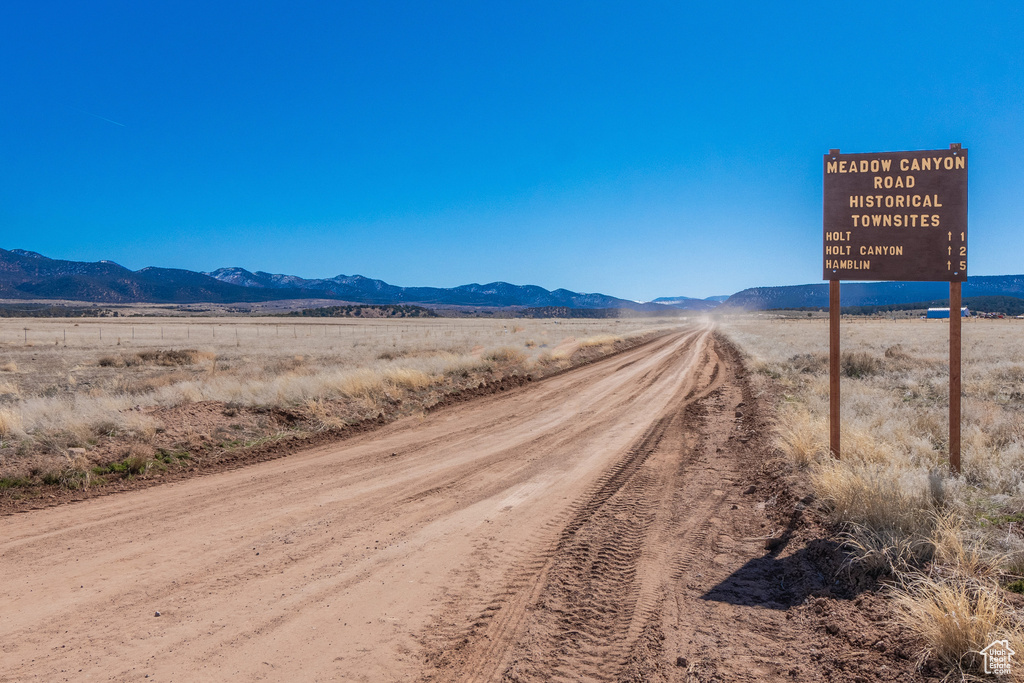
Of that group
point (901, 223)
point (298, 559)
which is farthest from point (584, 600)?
point (901, 223)

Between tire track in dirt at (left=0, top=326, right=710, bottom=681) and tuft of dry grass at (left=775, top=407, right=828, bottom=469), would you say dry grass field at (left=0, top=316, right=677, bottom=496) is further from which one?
tuft of dry grass at (left=775, top=407, right=828, bottom=469)

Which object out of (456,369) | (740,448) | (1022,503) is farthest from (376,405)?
(1022,503)

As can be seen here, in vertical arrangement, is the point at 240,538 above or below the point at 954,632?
below

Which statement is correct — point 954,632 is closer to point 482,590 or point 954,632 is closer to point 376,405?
point 482,590

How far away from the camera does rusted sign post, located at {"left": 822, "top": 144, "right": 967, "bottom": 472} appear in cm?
691

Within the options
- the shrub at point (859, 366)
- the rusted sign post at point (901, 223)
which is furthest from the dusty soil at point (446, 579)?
the shrub at point (859, 366)

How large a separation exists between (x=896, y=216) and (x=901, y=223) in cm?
12

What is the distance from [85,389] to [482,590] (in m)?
18.9

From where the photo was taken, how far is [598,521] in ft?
21.7

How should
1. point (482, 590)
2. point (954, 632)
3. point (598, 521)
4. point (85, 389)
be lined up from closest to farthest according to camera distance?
point (954, 632) → point (482, 590) → point (598, 521) → point (85, 389)

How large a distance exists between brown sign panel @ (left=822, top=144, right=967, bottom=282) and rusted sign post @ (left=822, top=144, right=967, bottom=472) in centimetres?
1

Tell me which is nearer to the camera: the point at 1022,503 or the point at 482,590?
the point at 482,590

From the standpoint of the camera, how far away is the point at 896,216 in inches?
281

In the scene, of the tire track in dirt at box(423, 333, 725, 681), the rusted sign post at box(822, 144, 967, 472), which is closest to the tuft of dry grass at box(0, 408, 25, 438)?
the tire track in dirt at box(423, 333, 725, 681)
